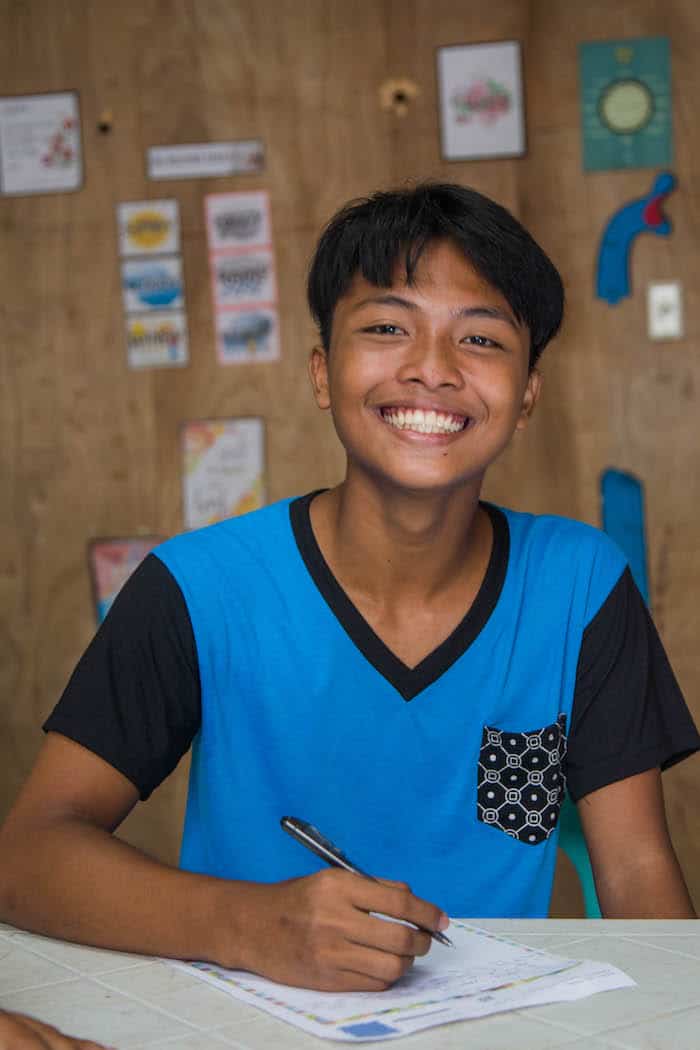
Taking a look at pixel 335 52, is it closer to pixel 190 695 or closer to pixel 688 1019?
pixel 190 695

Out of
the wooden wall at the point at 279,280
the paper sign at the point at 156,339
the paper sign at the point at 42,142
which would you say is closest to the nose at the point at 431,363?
the wooden wall at the point at 279,280

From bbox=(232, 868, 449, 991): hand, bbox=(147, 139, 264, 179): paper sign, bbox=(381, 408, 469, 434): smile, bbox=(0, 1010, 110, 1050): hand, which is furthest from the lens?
bbox=(147, 139, 264, 179): paper sign

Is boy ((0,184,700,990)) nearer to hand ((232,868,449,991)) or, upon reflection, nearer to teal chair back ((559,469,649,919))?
hand ((232,868,449,991))

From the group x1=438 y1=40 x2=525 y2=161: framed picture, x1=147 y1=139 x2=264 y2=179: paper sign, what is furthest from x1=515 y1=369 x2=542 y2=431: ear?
x1=147 y1=139 x2=264 y2=179: paper sign

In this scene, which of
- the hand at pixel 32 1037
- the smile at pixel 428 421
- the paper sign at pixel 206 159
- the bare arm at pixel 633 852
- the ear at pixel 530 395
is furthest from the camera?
the paper sign at pixel 206 159

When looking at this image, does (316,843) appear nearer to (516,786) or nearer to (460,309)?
(516,786)

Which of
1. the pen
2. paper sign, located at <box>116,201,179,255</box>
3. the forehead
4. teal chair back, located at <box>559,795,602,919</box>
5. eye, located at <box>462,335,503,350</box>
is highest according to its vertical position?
paper sign, located at <box>116,201,179,255</box>

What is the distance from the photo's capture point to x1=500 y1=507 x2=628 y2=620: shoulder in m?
1.56

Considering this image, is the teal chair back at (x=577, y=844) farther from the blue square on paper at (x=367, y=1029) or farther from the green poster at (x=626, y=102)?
the green poster at (x=626, y=102)

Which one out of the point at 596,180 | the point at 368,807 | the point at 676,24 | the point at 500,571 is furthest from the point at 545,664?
the point at 676,24

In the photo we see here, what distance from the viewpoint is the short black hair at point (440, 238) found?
1.52 m

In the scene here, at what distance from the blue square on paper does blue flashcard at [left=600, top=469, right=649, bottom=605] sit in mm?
2239

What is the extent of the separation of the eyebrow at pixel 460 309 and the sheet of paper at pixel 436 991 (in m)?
0.69

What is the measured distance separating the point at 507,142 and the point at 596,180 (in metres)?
0.21
